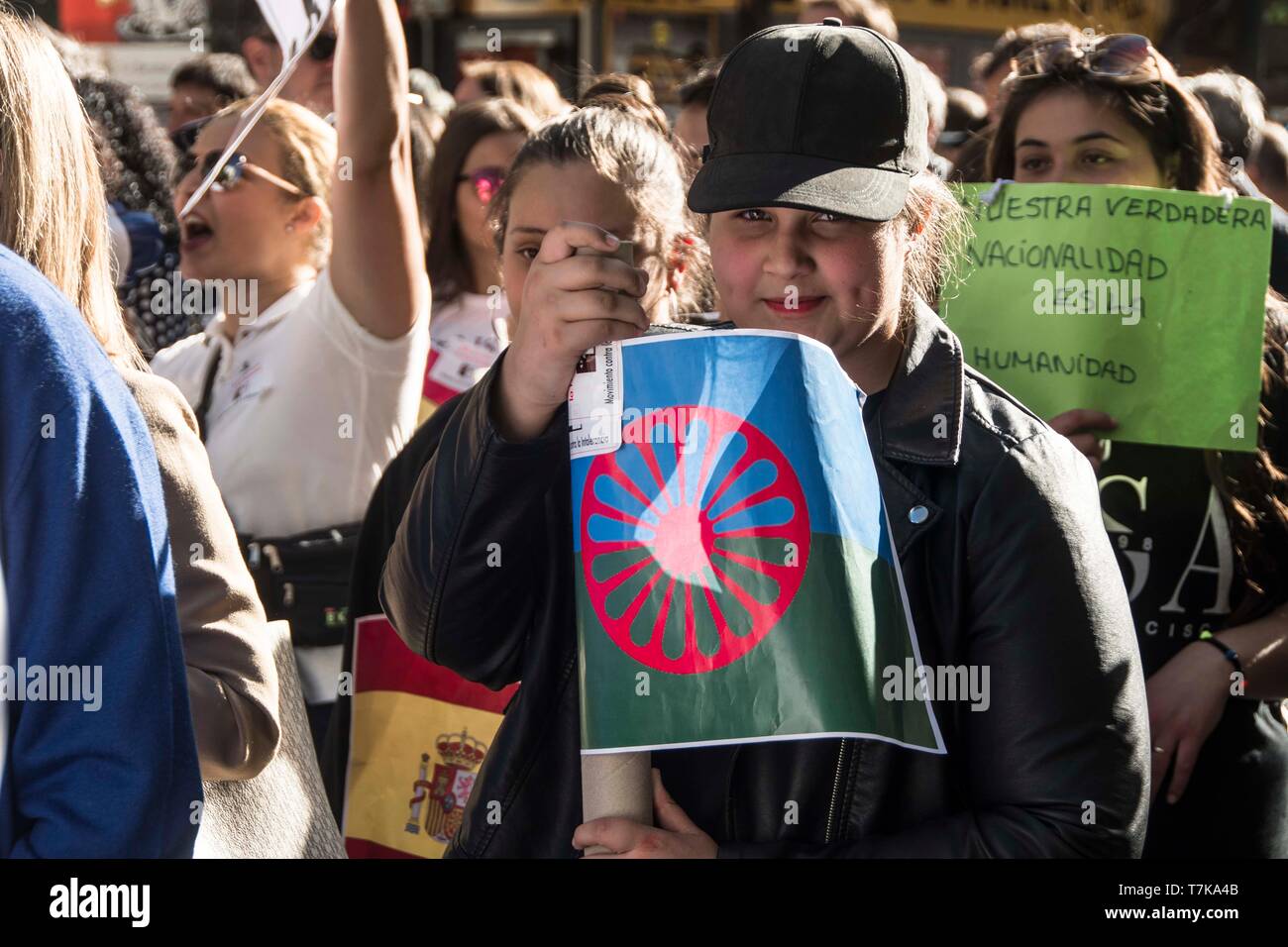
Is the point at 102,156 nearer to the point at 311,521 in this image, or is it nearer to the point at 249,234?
the point at 249,234

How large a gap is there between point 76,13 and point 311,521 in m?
9.36

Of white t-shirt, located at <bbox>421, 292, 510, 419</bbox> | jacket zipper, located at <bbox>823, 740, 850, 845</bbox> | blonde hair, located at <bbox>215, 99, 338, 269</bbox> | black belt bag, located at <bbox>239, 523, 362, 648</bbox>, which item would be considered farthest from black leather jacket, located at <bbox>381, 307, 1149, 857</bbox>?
blonde hair, located at <bbox>215, 99, 338, 269</bbox>

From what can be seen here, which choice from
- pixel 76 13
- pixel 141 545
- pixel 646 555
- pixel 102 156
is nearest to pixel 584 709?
pixel 646 555

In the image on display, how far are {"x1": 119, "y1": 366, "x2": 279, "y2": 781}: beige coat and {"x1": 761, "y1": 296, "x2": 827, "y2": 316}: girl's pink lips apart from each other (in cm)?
72

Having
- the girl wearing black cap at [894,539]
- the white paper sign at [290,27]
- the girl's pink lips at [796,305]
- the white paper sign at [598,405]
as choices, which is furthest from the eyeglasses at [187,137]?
the white paper sign at [598,405]

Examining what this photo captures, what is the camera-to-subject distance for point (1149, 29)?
40.1 ft

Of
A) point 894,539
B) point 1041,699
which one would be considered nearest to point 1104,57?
point 894,539

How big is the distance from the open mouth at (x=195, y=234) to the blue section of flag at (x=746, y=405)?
85.8 inches

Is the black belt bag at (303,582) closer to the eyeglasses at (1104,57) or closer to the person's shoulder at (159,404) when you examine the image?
the person's shoulder at (159,404)

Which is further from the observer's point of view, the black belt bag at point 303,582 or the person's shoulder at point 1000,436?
the black belt bag at point 303,582

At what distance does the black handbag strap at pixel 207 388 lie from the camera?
3.09 m

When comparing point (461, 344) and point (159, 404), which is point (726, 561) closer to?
point (159, 404)

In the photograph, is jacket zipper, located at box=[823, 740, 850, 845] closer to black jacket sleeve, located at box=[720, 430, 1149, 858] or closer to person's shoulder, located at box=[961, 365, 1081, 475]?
black jacket sleeve, located at box=[720, 430, 1149, 858]

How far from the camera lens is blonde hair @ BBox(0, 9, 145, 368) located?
5.62 ft
